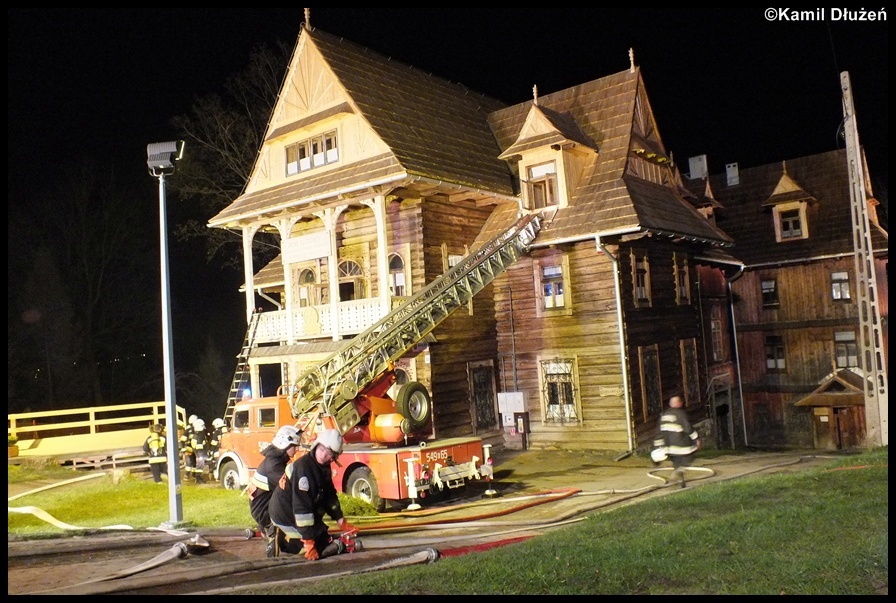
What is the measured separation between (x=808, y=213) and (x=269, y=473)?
98.8ft

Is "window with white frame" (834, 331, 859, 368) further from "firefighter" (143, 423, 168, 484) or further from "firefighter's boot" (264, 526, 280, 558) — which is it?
"firefighter's boot" (264, 526, 280, 558)

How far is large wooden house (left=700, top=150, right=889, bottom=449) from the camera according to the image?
105ft

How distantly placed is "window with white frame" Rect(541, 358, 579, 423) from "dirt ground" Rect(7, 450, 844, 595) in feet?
17.3

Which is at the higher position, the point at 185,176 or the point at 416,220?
the point at 185,176

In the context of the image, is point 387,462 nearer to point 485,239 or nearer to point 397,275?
point 397,275

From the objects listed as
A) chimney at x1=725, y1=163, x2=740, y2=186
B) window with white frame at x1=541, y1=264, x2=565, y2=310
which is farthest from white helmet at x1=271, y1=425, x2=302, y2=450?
chimney at x1=725, y1=163, x2=740, y2=186

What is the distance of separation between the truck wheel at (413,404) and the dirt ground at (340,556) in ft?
6.05

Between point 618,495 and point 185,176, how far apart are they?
89.2 ft

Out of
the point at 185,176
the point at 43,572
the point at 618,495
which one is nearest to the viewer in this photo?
the point at 43,572

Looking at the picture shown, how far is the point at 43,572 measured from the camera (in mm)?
9242

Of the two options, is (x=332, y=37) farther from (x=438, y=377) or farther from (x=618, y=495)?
(x=618, y=495)

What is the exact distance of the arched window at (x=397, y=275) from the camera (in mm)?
23906

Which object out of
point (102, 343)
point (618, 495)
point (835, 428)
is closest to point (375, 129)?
point (618, 495)

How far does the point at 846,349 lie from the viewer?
32.0m
